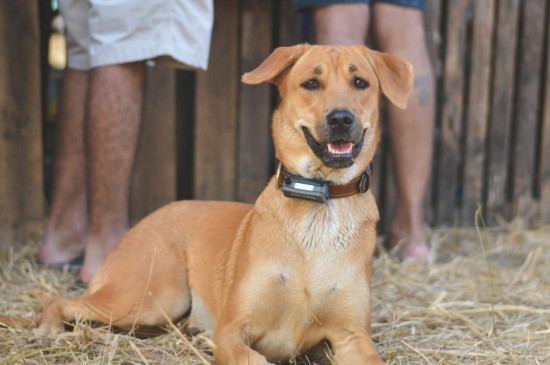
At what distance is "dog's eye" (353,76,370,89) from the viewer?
8.99ft

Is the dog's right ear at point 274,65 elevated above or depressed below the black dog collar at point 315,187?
above

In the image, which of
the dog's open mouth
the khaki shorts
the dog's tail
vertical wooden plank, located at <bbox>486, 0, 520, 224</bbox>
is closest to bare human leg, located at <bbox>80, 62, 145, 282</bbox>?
the khaki shorts

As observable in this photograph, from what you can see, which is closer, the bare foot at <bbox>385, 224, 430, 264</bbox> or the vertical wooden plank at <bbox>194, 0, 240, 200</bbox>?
the bare foot at <bbox>385, 224, 430, 264</bbox>

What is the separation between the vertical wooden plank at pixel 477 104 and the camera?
16.6 feet

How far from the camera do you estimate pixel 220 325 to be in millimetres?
2527

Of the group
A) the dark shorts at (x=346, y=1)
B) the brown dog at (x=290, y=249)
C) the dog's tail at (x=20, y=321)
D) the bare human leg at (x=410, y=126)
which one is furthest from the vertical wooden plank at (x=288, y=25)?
the dog's tail at (x=20, y=321)

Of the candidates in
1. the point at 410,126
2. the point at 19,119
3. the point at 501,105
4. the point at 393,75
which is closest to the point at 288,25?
the point at 410,126

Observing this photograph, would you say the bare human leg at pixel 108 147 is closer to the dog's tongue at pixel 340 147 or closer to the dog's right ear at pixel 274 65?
the dog's right ear at pixel 274 65

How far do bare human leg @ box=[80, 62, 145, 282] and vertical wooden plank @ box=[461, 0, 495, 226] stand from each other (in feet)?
9.12

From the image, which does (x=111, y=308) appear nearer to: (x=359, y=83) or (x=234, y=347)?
(x=234, y=347)

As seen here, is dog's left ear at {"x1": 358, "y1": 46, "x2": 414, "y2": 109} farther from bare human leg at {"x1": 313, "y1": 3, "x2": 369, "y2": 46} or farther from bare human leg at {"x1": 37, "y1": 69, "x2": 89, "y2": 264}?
bare human leg at {"x1": 37, "y1": 69, "x2": 89, "y2": 264}

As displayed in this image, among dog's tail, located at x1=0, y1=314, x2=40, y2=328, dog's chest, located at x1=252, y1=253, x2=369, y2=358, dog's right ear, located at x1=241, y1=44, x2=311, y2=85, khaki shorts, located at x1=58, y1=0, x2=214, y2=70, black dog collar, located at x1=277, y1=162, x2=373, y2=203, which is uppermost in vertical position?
khaki shorts, located at x1=58, y1=0, x2=214, y2=70

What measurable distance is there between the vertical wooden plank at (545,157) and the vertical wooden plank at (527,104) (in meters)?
0.06

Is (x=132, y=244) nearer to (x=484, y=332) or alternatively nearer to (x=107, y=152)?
(x=107, y=152)
